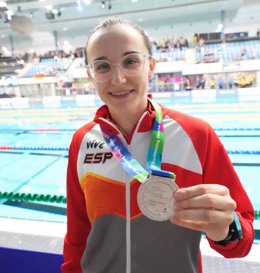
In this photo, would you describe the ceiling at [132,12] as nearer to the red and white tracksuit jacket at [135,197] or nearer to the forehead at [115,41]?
the forehead at [115,41]

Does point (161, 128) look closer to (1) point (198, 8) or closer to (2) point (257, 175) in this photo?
(2) point (257, 175)

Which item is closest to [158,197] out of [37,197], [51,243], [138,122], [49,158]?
[138,122]

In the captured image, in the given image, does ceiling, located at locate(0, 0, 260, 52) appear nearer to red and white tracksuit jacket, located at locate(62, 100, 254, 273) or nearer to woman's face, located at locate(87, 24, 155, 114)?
woman's face, located at locate(87, 24, 155, 114)

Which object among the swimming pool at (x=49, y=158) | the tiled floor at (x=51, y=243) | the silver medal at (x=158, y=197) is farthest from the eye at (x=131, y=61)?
the swimming pool at (x=49, y=158)

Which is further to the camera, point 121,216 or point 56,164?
point 56,164

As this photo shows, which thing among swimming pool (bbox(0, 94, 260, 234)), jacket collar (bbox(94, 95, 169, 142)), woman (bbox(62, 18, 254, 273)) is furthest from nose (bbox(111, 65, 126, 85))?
swimming pool (bbox(0, 94, 260, 234))

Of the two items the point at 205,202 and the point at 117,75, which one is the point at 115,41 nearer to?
the point at 117,75

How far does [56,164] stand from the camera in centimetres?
466

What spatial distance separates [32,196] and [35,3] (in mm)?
16722

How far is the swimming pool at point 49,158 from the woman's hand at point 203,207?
2004 millimetres

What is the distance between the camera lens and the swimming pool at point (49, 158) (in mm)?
3131

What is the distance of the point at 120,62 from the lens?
1029 millimetres

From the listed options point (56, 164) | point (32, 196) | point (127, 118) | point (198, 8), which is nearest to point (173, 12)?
point (198, 8)

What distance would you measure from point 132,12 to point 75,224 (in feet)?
66.5
